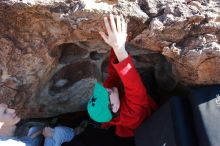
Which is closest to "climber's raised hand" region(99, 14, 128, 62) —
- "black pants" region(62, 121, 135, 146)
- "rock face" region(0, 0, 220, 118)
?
"rock face" region(0, 0, 220, 118)

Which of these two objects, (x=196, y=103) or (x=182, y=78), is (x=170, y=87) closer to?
(x=182, y=78)

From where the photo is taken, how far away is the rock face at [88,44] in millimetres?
1494

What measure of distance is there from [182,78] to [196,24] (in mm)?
267

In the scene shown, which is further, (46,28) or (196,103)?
(46,28)

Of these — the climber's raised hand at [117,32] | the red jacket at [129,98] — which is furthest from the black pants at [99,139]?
the climber's raised hand at [117,32]

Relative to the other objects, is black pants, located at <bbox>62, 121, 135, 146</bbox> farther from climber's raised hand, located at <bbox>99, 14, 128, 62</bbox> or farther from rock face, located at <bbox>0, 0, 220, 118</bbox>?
climber's raised hand, located at <bbox>99, 14, 128, 62</bbox>

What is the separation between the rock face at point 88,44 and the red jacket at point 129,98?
115 mm

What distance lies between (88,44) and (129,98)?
347 mm

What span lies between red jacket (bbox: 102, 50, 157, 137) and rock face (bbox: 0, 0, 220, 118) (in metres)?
0.11

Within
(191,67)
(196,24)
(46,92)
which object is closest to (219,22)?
(196,24)

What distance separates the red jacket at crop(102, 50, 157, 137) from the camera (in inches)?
62.7

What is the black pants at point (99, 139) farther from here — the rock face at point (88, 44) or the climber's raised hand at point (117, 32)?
the climber's raised hand at point (117, 32)

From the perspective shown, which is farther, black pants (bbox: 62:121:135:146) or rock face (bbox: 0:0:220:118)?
black pants (bbox: 62:121:135:146)

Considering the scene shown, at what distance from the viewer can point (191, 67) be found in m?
1.54
